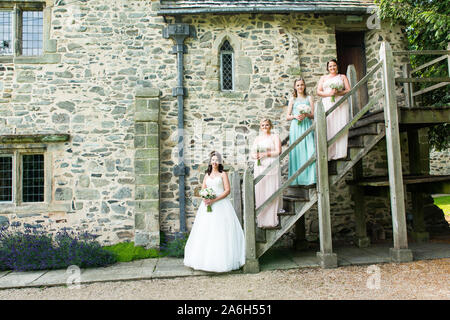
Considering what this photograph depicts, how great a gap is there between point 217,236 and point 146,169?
2482 millimetres

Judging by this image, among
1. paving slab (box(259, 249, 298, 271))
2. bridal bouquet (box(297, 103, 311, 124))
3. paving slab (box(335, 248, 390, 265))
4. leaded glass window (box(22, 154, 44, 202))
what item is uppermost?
bridal bouquet (box(297, 103, 311, 124))

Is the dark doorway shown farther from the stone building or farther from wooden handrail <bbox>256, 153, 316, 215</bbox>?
wooden handrail <bbox>256, 153, 316, 215</bbox>

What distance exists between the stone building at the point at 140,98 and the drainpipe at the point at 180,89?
3 cm

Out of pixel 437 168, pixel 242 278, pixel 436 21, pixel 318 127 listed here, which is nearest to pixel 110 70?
pixel 318 127

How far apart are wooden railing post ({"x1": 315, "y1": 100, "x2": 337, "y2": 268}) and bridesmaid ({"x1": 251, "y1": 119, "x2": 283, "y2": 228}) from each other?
2.50 feet

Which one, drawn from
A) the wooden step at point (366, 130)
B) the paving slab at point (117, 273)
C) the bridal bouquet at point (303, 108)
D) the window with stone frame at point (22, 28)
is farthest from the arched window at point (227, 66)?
the paving slab at point (117, 273)

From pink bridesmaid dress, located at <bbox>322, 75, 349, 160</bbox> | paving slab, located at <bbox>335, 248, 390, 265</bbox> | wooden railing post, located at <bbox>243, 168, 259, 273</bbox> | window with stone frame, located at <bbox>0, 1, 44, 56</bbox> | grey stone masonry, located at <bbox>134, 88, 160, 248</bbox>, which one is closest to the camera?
wooden railing post, located at <bbox>243, 168, 259, 273</bbox>

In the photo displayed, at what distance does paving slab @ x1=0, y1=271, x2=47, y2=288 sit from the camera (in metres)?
5.05

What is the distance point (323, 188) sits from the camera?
5367mm

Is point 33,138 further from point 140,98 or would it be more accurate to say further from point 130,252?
point 130,252

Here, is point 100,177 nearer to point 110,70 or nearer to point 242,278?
point 110,70

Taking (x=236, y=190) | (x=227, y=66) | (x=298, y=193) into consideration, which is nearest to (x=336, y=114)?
(x=298, y=193)

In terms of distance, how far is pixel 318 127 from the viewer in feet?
17.6

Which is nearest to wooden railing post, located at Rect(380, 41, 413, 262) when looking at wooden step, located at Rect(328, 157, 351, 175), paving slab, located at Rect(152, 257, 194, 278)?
wooden step, located at Rect(328, 157, 351, 175)
